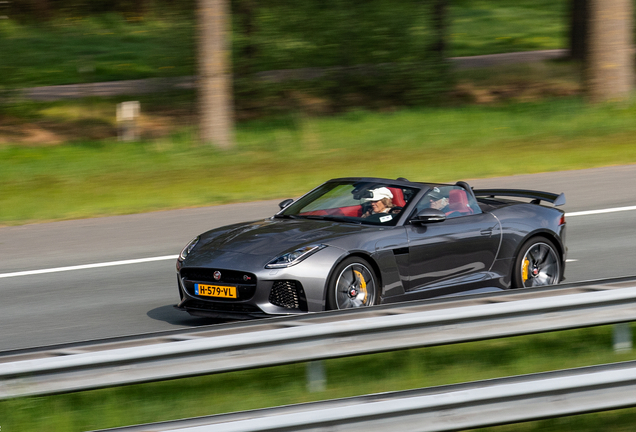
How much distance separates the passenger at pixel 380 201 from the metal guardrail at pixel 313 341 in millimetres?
2588

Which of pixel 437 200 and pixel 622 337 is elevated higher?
pixel 437 200

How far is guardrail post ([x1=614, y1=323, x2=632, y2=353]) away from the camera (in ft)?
21.2

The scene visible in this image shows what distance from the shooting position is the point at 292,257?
7.52m

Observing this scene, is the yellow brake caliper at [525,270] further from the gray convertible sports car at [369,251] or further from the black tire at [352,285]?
the black tire at [352,285]

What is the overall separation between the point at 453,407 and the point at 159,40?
21914 millimetres

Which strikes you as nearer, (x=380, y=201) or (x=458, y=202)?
(x=380, y=201)

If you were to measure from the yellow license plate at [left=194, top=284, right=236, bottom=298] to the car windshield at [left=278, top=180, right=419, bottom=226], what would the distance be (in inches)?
54.6

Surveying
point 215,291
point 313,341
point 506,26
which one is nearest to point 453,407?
point 313,341

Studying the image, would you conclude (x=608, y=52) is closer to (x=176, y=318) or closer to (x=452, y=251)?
(x=452, y=251)

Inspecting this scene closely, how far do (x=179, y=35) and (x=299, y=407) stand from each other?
2132cm

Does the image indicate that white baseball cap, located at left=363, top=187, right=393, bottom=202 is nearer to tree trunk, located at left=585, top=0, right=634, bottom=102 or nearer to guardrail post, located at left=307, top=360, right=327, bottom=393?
guardrail post, located at left=307, top=360, right=327, bottom=393

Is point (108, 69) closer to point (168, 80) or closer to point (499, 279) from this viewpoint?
point (168, 80)

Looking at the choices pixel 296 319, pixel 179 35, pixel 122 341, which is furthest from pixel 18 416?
pixel 179 35

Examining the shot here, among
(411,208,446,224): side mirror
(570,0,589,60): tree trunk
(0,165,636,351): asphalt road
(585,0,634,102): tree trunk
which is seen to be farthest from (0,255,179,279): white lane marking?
(570,0,589,60): tree trunk
